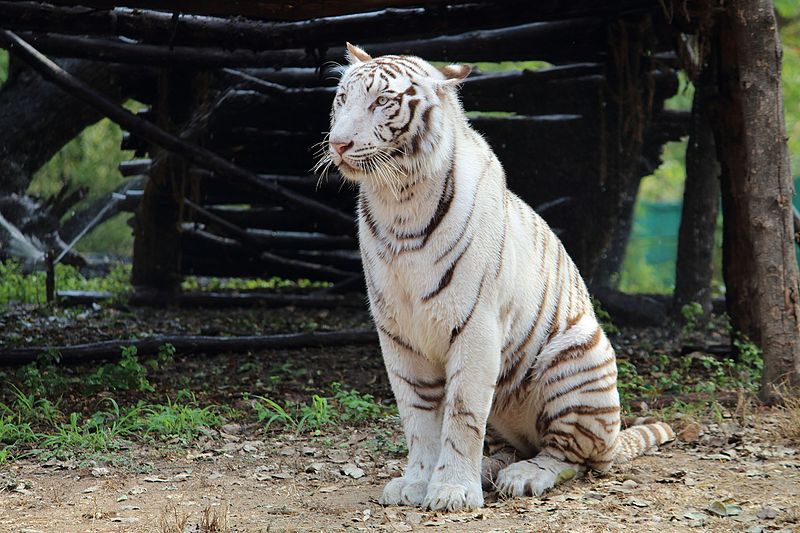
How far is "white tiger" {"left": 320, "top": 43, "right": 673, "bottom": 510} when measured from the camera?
3.79 metres

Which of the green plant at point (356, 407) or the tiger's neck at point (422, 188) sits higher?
the tiger's neck at point (422, 188)

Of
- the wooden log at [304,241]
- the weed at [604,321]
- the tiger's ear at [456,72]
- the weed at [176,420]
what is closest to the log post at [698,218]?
the weed at [604,321]

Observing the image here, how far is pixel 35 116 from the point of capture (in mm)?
9148

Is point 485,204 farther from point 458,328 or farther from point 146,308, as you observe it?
point 146,308

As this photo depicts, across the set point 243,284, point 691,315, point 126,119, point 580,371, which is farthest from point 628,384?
point 243,284

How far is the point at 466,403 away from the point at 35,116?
6.86m

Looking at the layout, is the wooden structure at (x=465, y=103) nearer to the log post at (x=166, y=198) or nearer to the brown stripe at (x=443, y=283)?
the log post at (x=166, y=198)

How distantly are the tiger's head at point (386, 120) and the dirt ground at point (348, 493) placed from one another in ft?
4.59

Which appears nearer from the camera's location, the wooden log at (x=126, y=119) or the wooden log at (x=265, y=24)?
the wooden log at (x=265, y=24)

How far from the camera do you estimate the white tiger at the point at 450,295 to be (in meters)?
3.79

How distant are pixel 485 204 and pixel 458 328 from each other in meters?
0.54

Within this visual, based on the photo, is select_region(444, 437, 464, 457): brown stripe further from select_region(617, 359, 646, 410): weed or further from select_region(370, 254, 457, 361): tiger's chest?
select_region(617, 359, 646, 410): weed

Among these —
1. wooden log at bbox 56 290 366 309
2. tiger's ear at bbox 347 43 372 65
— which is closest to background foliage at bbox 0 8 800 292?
wooden log at bbox 56 290 366 309

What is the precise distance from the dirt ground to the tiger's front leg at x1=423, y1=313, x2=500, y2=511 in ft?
0.51
